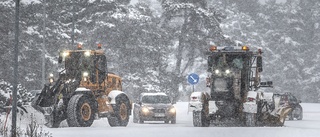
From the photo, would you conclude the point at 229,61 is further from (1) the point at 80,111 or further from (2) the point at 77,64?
(1) the point at 80,111

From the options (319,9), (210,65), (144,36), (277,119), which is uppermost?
(319,9)

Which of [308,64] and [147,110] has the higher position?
[308,64]

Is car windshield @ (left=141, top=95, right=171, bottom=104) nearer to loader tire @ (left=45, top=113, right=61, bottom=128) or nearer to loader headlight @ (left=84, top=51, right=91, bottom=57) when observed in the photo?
loader headlight @ (left=84, top=51, right=91, bottom=57)

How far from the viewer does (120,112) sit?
25609mm

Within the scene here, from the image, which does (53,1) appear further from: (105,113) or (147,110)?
(105,113)

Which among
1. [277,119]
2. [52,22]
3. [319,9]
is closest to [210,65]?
[277,119]

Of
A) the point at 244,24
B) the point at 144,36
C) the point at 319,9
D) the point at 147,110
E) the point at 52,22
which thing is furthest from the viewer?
the point at 319,9

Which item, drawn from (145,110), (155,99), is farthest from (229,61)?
(155,99)

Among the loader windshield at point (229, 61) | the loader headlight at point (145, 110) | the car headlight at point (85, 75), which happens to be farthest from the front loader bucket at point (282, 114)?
the car headlight at point (85, 75)

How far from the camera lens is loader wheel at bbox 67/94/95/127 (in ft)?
73.9

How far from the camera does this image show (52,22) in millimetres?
50125

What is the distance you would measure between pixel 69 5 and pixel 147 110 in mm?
24985

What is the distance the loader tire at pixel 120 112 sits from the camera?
83.1 ft

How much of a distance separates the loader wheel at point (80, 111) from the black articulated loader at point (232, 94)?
3896 millimetres
